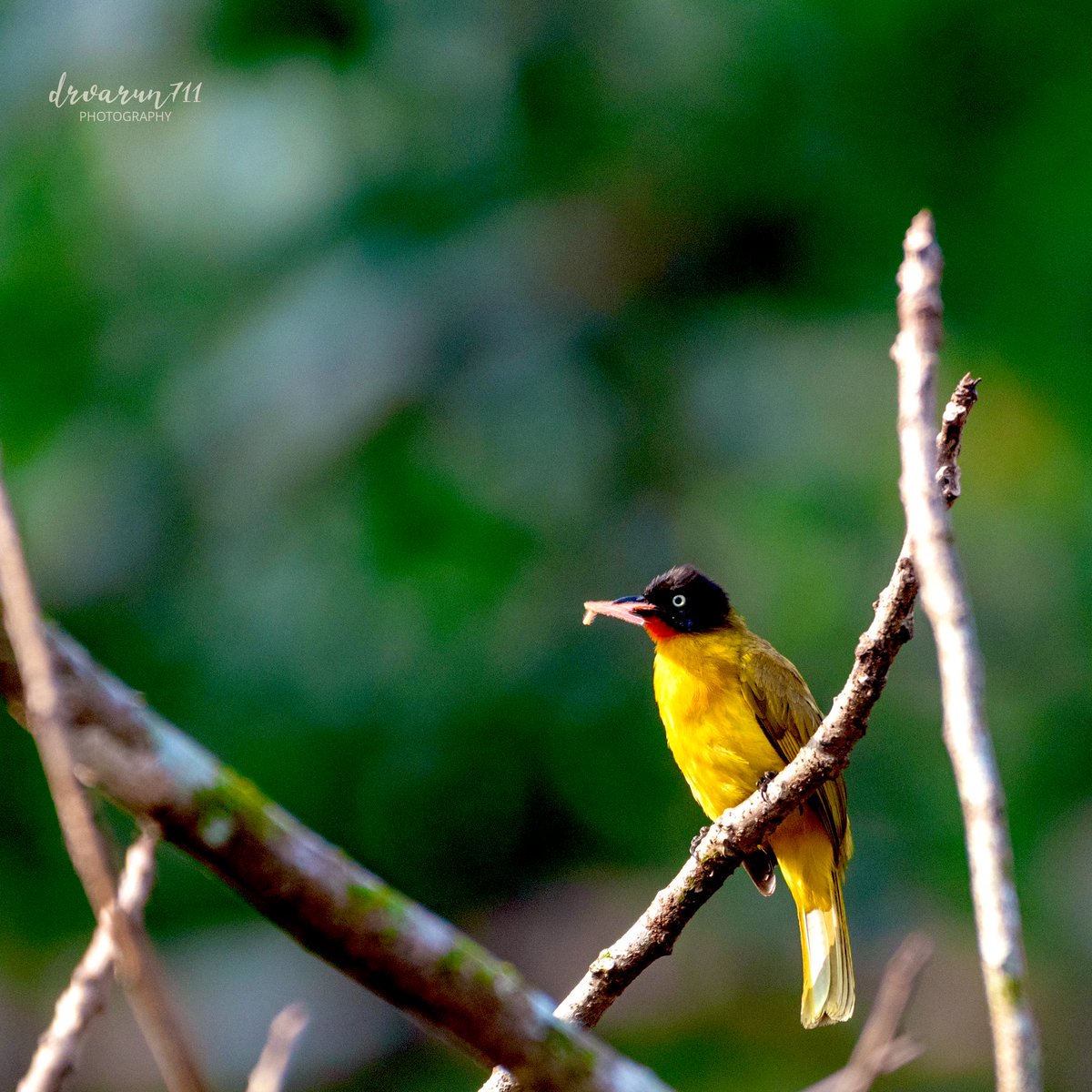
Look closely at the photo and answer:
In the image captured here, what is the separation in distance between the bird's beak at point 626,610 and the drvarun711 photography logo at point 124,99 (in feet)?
28.5

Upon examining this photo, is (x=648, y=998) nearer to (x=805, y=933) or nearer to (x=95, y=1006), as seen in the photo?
(x=805, y=933)

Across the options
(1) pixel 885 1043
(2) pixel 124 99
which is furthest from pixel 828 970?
(2) pixel 124 99

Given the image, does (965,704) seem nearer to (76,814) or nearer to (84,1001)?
(76,814)

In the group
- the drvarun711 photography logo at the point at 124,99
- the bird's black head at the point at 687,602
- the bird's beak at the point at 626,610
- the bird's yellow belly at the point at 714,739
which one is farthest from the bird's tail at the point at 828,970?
the drvarun711 photography logo at the point at 124,99

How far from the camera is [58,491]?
1145 centimetres

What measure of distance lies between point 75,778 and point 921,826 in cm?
969

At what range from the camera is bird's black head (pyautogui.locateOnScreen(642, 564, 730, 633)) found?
17.1ft

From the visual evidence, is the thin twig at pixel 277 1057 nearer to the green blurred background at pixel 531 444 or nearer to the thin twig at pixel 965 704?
the thin twig at pixel 965 704

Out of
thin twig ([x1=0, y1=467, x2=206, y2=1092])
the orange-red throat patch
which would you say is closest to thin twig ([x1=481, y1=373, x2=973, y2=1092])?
the orange-red throat patch

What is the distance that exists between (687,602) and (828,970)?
126cm

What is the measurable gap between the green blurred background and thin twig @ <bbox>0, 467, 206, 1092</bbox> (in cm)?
912

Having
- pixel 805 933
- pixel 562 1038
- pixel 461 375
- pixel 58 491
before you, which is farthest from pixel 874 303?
pixel 562 1038

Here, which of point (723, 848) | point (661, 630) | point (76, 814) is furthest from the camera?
point (661, 630)

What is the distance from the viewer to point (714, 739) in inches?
192
